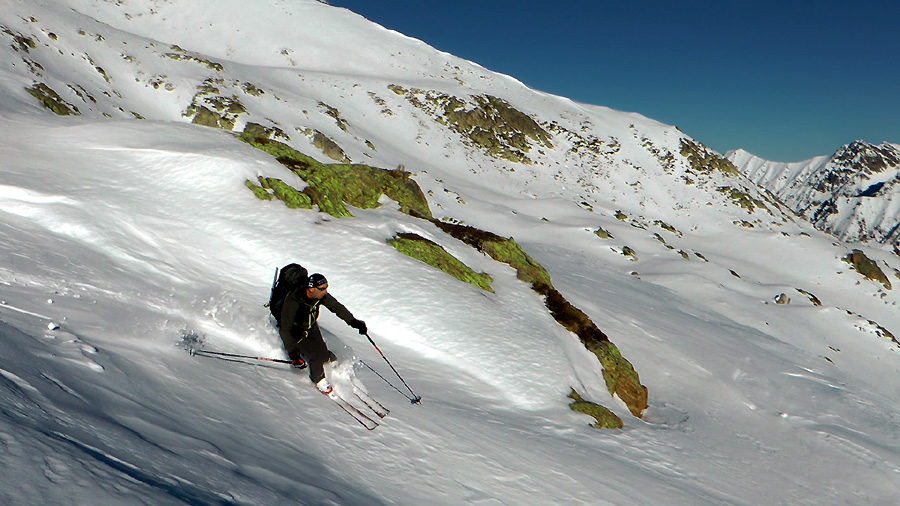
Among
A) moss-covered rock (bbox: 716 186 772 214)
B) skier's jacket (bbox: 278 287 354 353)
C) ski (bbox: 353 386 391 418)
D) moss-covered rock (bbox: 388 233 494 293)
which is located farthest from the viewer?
moss-covered rock (bbox: 716 186 772 214)

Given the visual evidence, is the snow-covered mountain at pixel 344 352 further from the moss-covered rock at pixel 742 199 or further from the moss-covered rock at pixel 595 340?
the moss-covered rock at pixel 742 199

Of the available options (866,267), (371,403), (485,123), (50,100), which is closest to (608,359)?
(371,403)

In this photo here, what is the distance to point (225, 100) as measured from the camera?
4153 centimetres

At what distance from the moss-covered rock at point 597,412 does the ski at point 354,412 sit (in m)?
5.31

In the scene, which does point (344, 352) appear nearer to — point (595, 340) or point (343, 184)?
point (595, 340)

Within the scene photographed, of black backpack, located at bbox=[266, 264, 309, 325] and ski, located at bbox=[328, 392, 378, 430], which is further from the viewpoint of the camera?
black backpack, located at bbox=[266, 264, 309, 325]

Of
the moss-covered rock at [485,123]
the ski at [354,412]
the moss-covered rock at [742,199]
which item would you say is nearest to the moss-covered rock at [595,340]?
the ski at [354,412]

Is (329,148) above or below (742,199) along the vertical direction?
below

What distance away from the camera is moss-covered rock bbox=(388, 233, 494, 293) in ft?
42.5

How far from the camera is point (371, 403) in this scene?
721 cm

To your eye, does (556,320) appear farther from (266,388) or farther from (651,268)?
(651,268)

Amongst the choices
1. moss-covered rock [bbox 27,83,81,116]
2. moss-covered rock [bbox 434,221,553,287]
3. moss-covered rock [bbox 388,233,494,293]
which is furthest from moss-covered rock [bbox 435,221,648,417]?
moss-covered rock [bbox 27,83,81,116]

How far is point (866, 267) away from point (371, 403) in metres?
59.9

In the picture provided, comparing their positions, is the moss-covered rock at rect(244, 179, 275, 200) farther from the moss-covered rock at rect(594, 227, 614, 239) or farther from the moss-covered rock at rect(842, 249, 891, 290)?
the moss-covered rock at rect(842, 249, 891, 290)
